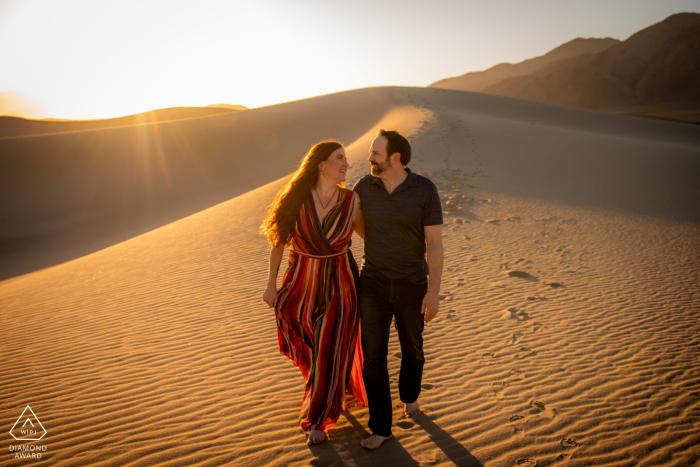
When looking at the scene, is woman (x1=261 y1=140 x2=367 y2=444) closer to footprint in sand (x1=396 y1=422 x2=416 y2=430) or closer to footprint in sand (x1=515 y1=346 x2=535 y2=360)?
footprint in sand (x1=396 y1=422 x2=416 y2=430)

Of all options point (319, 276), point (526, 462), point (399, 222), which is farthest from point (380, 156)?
point (526, 462)

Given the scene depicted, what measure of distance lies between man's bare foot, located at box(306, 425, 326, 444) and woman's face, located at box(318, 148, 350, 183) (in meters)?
1.85

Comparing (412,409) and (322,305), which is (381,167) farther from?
(412,409)

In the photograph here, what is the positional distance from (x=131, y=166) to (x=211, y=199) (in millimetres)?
7093

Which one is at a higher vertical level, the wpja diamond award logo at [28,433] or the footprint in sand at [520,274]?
the wpja diamond award logo at [28,433]

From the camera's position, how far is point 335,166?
260 cm

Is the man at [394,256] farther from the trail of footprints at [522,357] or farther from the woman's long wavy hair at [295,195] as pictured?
the trail of footprints at [522,357]

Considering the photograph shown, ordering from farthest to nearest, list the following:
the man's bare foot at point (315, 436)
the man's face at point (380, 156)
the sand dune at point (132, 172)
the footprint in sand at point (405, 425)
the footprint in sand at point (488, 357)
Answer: the sand dune at point (132, 172) < the footprint in sand at point (488, 357) < the footprint in sand at point (405, 425) < the man's bare foot at point (315, 436) < the man's face at point (380, 156)

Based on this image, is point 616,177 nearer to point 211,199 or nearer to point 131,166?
point 211,199

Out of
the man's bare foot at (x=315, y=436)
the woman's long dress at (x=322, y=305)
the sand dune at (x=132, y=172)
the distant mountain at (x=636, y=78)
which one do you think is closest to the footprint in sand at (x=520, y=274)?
the woman's long dress at (x=322, y=305)

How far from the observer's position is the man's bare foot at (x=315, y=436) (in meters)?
2.86

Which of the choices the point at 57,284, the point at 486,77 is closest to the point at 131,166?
the point at 57,284

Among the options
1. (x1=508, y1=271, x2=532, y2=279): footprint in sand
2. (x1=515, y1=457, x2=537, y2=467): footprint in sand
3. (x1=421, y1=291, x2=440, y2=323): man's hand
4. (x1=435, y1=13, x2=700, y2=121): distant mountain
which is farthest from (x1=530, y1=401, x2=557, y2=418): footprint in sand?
(x1=435, y1=13, x2=700, y2=121): distant mountain

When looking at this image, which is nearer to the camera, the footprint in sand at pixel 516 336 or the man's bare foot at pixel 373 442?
the man's bare foot at pixel 373 442
